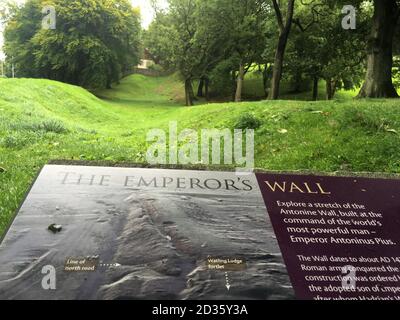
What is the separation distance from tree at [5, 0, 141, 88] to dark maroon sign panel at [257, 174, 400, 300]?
46765 mm

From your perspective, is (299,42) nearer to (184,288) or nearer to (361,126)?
(361,126)

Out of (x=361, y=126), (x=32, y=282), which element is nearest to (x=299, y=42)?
(x=361, y=126)

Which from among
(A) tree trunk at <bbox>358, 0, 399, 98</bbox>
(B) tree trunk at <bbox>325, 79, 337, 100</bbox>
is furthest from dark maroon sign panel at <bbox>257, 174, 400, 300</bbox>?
(B) tree trunk at <bbox>325, 79, 337, 100</bbox>

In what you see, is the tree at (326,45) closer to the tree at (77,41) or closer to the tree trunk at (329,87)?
the tree trunk at (329,87)

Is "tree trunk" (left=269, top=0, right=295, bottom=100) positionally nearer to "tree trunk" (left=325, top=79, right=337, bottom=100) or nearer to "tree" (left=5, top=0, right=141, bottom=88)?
"tree trunk" (left=325, top=79, right=337, bottom=100)

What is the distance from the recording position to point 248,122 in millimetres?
13141

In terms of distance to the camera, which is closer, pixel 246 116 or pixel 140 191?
pixel 140 191

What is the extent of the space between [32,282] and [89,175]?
196cm

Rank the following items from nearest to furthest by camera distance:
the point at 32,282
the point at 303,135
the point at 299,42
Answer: the point at 32,282, the point at 303,135, the point at 299,42

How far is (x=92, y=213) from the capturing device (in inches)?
193

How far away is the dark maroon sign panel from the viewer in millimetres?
4180

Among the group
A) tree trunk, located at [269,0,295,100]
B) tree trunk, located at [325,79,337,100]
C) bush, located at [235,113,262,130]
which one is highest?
tree trunk, located at [269,0,295,100]

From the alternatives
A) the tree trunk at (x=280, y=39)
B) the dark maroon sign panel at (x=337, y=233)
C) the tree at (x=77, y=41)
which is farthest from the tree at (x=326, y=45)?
the tree at (x=77, y=41)

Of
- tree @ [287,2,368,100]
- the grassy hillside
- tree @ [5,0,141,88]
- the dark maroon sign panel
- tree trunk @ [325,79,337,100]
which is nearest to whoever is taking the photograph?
the dark maroon sign panel
